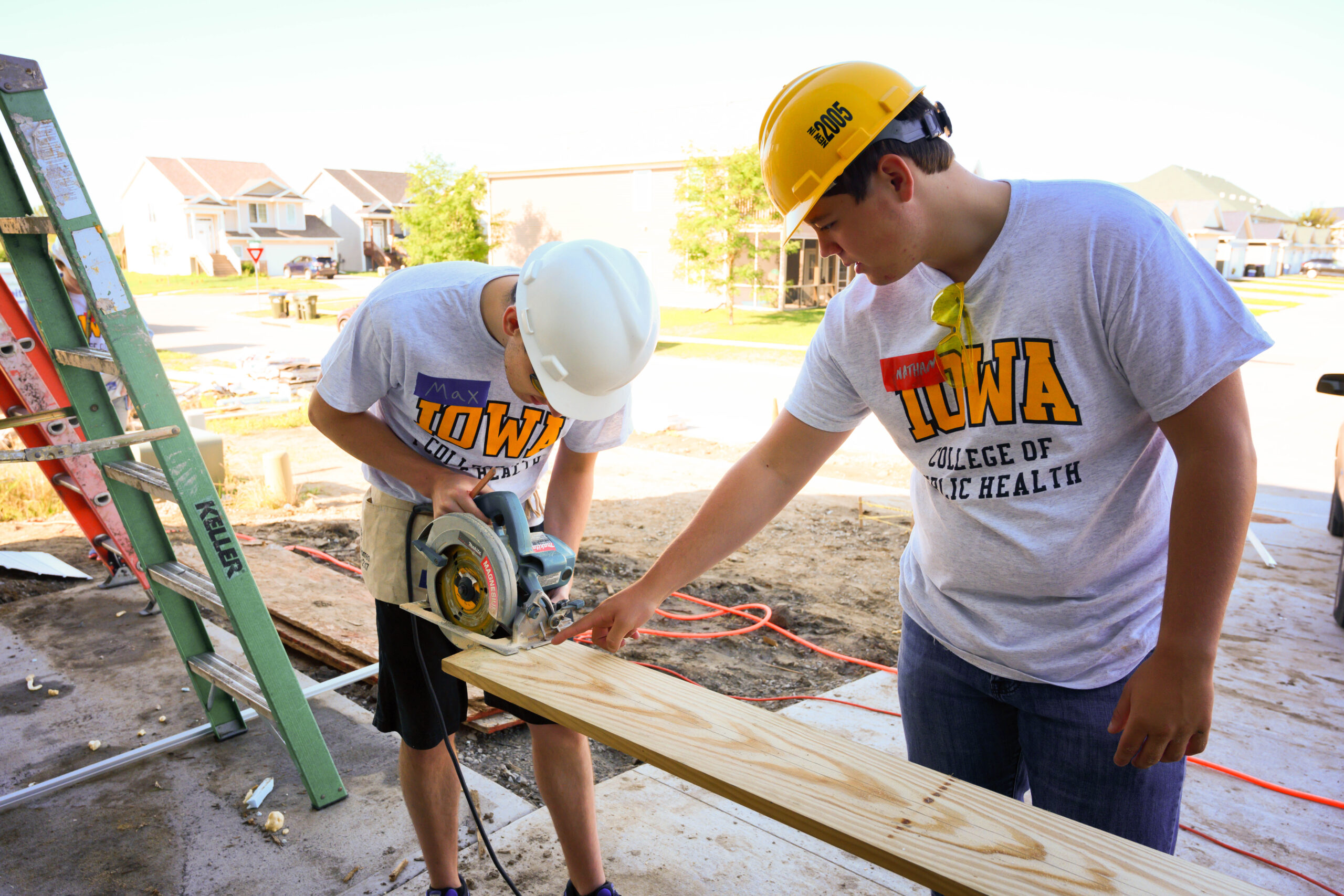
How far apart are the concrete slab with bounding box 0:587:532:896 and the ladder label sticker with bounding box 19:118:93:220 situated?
2004 millimetres

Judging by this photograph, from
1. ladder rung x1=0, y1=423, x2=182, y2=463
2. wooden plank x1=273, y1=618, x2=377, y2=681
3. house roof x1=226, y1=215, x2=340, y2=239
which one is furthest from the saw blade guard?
house roof x1=226, y1=215, x2=340, y2=239

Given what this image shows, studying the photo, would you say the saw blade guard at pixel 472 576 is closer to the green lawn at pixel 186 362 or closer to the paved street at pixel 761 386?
the paved street at pixel 761 386

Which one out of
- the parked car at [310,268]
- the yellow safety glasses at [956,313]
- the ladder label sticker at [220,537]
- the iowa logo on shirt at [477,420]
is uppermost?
the parked car at [310,268]

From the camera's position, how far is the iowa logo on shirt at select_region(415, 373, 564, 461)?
2.12 m

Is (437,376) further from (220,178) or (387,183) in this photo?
(387,183)

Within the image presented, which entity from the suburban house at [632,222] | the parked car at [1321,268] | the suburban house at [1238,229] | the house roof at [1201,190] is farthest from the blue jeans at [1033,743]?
the house roof at [1201,190]

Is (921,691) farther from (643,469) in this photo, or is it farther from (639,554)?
(643,469)

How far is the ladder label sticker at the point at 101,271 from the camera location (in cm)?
258

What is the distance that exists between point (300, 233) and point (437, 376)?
5749 cm

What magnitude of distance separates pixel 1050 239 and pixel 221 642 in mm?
4276

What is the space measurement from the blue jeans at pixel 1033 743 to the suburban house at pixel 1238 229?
161 feet

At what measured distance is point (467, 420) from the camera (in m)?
2.15

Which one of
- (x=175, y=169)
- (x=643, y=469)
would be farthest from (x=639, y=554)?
(x=175, y=169)

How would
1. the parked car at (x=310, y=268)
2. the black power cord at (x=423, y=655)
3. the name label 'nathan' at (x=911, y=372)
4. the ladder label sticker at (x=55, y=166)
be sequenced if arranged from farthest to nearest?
the parked car at (x=310, y=268) < the ladder label sticker at (x=55, y=166) < the black power cord at (x=423, y=655) < the name label 'nathan' at (x=911, y=372)
